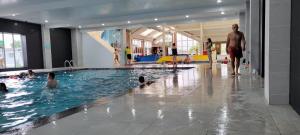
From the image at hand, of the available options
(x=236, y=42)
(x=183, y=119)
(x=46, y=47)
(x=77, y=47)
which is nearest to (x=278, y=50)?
(x=183, y=119)

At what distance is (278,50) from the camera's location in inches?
117

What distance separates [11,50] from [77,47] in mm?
5704

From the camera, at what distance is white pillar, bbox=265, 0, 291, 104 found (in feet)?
9.51

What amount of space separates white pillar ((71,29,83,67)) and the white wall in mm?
352

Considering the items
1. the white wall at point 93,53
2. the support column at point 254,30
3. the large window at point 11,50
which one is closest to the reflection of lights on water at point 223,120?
the support column at point 254,30

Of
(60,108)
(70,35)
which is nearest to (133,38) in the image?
(70,35)

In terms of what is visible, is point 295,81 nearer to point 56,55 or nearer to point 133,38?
point 56,55

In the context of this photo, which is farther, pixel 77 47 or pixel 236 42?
pixel 77 47

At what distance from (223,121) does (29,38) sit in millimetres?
17491

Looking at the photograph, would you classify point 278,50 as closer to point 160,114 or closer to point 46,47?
point 160,114

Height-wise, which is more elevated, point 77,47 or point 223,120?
point 77,47

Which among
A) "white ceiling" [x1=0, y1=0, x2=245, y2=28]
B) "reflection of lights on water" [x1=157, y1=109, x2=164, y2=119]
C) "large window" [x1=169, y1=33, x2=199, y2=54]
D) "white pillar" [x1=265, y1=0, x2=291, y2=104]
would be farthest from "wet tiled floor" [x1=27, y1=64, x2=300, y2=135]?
"large window" [x1=169, y1=33, x2=199, y2=54]

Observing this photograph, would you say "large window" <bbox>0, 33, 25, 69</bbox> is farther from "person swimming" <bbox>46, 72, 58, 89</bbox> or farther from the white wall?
"person swimming" <bbox>46, 72, 58, 89</bbox>

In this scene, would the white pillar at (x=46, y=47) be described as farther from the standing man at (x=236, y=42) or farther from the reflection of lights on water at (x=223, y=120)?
the reflection of lights on water at (x=223, y=120)
